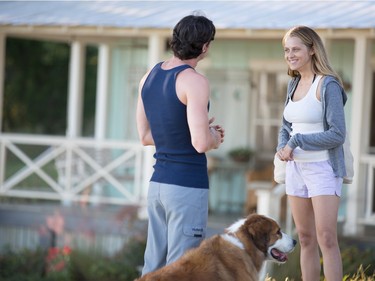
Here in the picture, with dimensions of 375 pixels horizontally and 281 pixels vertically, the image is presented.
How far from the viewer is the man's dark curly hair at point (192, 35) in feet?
15.3

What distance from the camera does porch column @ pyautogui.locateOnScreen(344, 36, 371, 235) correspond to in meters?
11.1

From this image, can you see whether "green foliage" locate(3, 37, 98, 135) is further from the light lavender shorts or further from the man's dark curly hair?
the man's dark curly hair

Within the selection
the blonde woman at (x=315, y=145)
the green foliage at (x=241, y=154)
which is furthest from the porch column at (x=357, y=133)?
the blonde woman at (x=315, y=145)

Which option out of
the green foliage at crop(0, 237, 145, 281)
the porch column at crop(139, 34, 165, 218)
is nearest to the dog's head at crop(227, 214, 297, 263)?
the green foliage at crop(0, 237, 145, 281)

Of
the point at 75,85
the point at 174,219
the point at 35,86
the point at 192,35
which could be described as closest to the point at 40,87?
the point at 35,86

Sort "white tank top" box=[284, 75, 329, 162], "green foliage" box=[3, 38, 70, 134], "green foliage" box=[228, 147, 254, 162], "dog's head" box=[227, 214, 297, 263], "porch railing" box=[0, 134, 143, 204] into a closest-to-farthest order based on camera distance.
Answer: "dog's head" box=[227, 214, 297, 263] → "white tank top" box=[284, 75, 329, 162] → "porch railing" box=[0, 134, 143, 204] → "green foliage" box=[228, 147, 254, 162] → "green foliage" box=[3, 38, 70, 134]

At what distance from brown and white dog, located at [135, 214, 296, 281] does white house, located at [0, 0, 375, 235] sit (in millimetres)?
5729

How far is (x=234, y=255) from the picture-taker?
4910mm

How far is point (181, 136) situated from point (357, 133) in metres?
6.71

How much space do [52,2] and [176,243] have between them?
30.7 feet

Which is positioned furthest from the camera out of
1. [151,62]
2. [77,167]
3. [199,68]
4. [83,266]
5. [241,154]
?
[199,68]

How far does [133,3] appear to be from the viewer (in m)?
13.2

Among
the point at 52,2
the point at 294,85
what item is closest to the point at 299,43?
the point at 294,85

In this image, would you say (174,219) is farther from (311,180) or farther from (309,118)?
(309,118)
